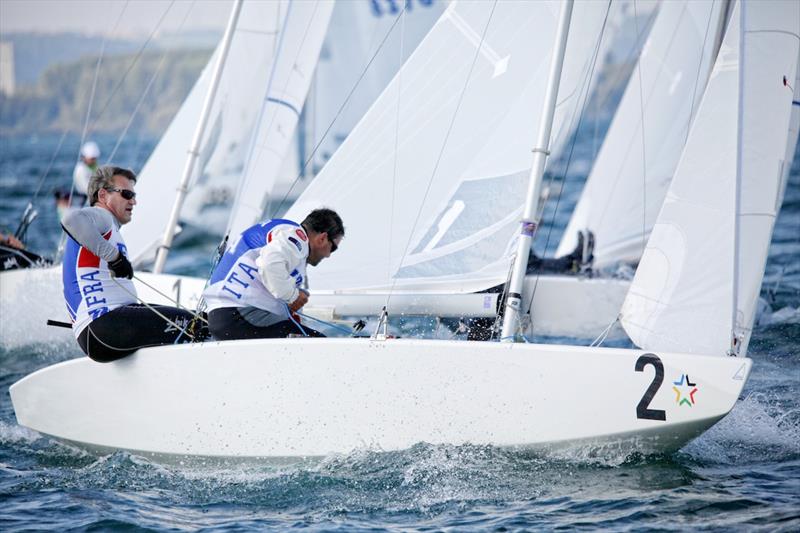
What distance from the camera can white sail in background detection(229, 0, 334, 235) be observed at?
253 inches

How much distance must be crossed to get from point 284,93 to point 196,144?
2.82 ft

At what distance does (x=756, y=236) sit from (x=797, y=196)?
10468mm

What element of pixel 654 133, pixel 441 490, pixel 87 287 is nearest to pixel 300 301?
pixel 87 287

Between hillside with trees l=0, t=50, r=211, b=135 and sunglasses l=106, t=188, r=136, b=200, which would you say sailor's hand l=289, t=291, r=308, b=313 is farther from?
hillside with trees l=0, t=50, r=211, b=135

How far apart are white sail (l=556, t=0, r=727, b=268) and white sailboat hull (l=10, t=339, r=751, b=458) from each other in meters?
3.68

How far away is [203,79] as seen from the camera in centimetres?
802

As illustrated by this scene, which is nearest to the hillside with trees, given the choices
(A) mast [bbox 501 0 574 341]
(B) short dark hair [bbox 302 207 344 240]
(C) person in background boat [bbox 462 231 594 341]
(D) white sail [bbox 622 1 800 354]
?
(C) person in background boat [bbox 462 231 594 341]

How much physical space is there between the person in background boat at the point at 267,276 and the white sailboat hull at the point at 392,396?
0.14m

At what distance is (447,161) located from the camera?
16.3ft

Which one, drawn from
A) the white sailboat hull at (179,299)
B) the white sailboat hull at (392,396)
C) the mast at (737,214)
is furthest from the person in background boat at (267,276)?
the white sailboat hull at (179,299)

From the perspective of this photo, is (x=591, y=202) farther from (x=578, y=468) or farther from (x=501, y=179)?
(x=578, y=468)

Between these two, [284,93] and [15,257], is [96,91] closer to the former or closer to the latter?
[15,257]

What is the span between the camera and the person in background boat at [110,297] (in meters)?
4.27

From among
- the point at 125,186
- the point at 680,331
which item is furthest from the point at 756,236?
the point at 125,186
